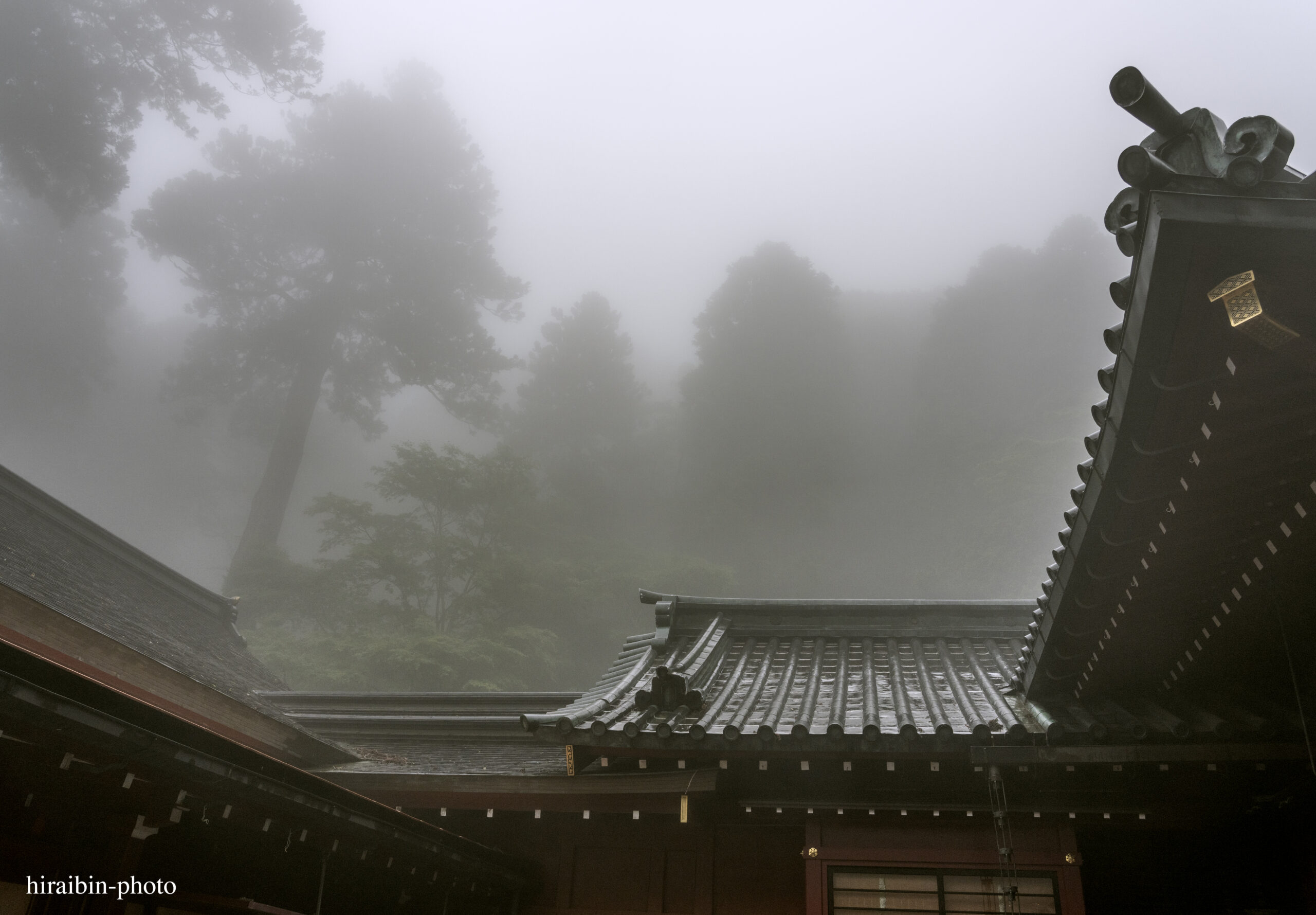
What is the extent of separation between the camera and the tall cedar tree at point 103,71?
97.0 feet

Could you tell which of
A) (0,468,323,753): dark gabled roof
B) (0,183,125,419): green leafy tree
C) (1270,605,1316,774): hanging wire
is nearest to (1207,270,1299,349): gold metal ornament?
(1270,605,1316,774): hanging wire

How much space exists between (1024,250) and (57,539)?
42475mm

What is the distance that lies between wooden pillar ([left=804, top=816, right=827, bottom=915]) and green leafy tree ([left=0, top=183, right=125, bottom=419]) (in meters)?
40.2

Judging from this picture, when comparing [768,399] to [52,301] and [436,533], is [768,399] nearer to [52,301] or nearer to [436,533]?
[436,533]

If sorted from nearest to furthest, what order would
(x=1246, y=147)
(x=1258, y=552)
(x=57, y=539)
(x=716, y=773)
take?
(x=1246, y=147), (x=1258, y=552), (x=716, y=773), (x=57, y=539)

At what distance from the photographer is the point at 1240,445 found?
9.65 ft

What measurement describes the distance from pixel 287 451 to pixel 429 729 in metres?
25.0

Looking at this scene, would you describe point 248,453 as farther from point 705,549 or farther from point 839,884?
point 839,884

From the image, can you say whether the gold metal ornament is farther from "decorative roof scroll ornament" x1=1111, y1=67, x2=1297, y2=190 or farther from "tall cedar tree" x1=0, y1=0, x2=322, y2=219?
"tall cedar tree" x1=0, y1=0, x2=322, y2=219

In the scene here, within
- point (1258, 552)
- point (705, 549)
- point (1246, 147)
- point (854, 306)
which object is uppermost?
point (854, 306)

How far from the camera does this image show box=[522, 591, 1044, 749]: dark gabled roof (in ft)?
16.0

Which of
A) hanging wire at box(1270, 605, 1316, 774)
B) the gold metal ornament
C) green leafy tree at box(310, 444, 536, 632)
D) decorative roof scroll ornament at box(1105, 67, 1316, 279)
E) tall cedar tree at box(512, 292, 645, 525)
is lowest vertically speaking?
hanging wire at box(1270, 605, 1316, 774)

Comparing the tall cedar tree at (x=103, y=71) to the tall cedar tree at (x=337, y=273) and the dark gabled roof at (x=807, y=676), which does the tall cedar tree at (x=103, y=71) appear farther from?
the dark gabled roof at (x=807, y=676)

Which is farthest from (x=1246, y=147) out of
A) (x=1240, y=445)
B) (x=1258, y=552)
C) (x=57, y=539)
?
(x=57, y=539)
